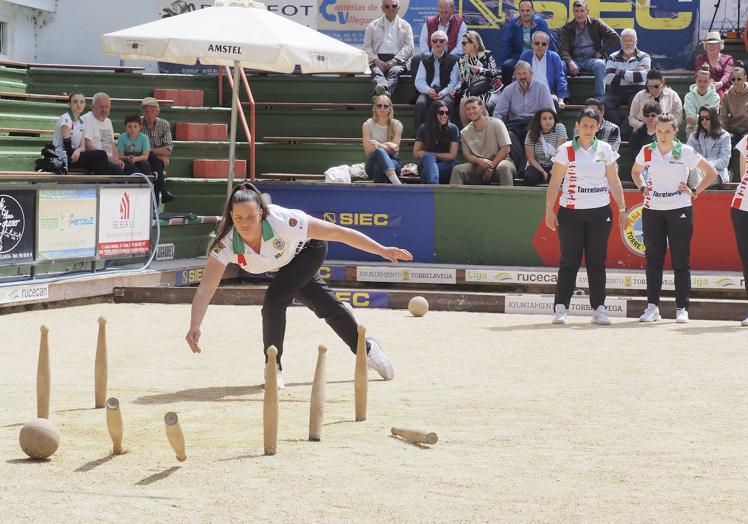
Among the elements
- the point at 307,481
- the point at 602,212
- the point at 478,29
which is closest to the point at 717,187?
the point at 602,212

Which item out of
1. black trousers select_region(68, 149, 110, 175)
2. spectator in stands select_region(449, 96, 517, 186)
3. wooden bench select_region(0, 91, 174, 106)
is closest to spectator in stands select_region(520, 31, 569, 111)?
spectator in stands select_region(449, 96, 517, 186)

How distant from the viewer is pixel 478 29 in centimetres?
1847

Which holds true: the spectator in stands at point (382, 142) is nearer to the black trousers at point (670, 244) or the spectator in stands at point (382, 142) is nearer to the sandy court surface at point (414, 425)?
the black trousers at point (670, 244)

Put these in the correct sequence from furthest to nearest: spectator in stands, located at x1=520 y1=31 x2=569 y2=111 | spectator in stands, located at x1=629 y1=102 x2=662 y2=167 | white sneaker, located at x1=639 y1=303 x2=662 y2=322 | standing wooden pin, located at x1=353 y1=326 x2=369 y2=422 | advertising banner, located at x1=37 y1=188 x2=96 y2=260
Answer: spectator in stands, located at x1=520 y1=31 x2=569 y2=111
spectator in stands, located at x1=629 y1=102 x2=662 y2=167
advertising banner, located at x1=37 y1=188 x2=96 y2=260
white sneaker, located at x1=639 y1=303 x2=662 y2=322
standing wooden pin, located at x1=353 y1=326 x2=369 y2=422

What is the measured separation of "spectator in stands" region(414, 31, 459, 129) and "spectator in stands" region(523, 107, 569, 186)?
5.60ft

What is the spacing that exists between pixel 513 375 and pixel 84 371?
3052 mm

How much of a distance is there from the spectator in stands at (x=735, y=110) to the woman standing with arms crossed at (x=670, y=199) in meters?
3.88

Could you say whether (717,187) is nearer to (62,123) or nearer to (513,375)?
(513,375)

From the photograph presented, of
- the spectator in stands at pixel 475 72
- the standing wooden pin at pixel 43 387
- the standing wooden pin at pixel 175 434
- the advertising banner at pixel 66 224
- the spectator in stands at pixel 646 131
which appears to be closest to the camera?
the standing wooden pin at pixel 175 434

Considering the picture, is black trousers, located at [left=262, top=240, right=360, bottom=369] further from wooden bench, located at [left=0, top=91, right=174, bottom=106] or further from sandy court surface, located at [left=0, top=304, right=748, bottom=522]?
wooden bench, located at [left=0, top=91, right=174, bottom=106]

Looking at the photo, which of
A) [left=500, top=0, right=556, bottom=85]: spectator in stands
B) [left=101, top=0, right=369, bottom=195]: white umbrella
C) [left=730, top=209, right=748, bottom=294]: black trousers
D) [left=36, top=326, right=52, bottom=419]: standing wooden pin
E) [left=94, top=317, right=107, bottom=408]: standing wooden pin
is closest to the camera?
[left=36, top=326, right=52, bottom=419]: standing wooden pin

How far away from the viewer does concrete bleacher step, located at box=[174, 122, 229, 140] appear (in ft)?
56.7

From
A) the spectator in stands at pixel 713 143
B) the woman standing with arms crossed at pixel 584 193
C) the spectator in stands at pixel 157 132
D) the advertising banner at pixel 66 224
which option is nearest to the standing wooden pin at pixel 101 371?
the woman standing with arms crossed at pixel 584 193

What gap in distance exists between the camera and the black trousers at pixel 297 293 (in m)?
7.83
